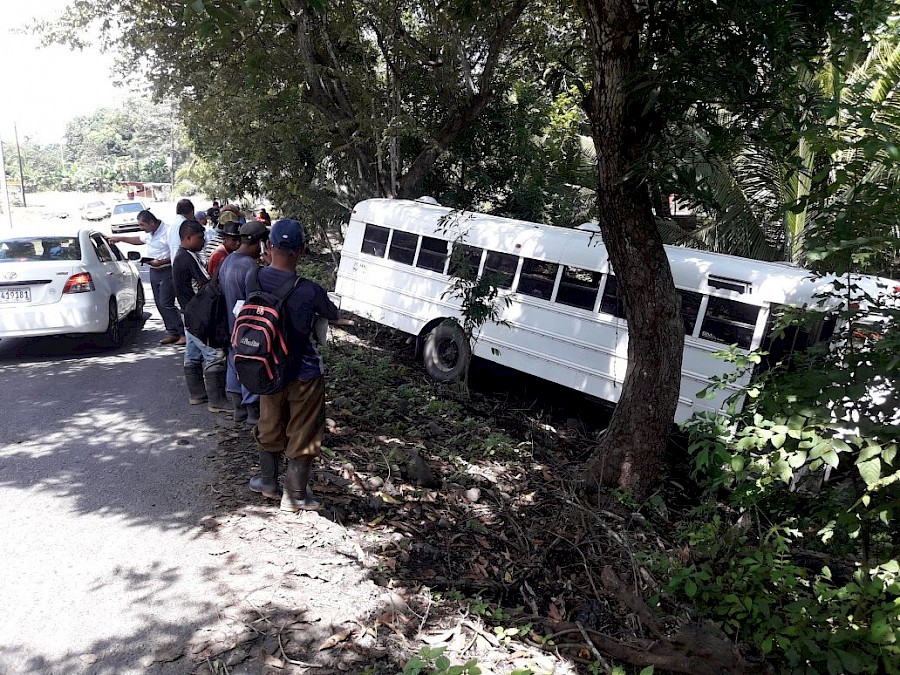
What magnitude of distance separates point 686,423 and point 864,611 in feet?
5.50

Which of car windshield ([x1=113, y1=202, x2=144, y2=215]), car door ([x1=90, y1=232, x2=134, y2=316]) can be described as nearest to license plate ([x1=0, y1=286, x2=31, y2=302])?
car door ([x1=90, y1=232, x2=134, y2=316])

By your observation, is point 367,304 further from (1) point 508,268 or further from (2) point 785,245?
(2) point 785,245

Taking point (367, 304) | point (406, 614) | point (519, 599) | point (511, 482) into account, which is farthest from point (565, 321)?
point (406, 614)

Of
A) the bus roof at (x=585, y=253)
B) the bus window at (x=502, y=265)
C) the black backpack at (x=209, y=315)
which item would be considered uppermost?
the bus roof at (x=585, y=253)

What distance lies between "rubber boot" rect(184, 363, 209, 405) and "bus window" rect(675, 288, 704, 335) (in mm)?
4972

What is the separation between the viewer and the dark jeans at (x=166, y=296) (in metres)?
8.88

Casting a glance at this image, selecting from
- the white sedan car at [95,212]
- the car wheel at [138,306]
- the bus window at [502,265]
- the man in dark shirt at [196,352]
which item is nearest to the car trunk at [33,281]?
the car wheel at [138,306]

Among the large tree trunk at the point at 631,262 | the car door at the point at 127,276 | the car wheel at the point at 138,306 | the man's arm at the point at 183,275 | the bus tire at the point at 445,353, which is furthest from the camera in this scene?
the car wheel at the point at 138,306

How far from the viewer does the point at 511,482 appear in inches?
258

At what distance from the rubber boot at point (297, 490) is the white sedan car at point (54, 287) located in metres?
5.28

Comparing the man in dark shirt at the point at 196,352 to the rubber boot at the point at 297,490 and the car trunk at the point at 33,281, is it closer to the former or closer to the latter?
the rubber boot at the point at 297,490

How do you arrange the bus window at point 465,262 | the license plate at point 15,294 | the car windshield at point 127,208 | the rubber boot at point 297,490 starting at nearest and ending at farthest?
the rubber boot at point 297,490 < the license plate at point 15,294 < the bus window at point 465,262 < the car windshield at point 127,208

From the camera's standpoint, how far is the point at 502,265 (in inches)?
364

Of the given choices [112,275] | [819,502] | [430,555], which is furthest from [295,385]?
[112,275]
